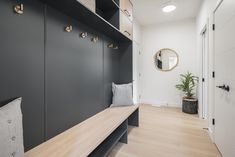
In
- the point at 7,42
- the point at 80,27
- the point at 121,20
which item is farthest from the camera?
the point at 121,20

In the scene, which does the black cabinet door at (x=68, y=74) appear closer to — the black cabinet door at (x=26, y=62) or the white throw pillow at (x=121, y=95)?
the black cabinet door at (x=26, y=62)

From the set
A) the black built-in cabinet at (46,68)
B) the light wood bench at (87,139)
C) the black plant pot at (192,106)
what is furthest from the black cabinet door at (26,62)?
the black plant pot at (192,106)

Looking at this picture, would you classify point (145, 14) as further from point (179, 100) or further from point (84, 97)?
point (84, 97)

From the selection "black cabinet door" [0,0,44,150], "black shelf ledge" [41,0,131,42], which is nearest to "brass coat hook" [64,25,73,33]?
"black shelf ledge" [41,0,131,42]

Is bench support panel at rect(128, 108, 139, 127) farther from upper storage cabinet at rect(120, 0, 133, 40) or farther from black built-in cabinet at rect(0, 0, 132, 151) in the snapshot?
upper storage cabinet at rect(120, 0, 133, 40)

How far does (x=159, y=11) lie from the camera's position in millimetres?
3635

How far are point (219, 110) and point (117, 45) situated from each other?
2069mm

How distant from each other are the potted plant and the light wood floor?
14.8 inches

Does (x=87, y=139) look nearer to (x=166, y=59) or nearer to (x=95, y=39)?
(x=95, y=39)

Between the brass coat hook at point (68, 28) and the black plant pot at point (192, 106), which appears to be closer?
the brass coat hook at point (68, 28)

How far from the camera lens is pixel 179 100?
438 cm

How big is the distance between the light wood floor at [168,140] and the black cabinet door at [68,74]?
2.77 ft

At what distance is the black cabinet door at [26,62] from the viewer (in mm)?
982

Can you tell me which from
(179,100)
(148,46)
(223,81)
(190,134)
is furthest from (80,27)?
(179,100)
